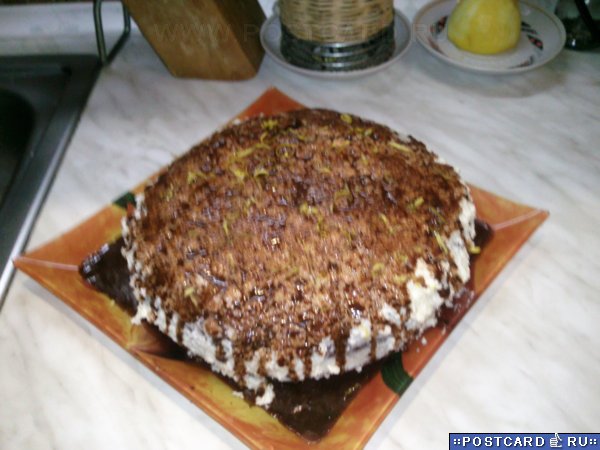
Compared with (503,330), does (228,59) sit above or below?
above

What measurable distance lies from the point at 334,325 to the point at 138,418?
0.29 metres

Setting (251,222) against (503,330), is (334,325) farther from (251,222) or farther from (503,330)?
(503,330)

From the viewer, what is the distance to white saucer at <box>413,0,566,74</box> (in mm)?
1160

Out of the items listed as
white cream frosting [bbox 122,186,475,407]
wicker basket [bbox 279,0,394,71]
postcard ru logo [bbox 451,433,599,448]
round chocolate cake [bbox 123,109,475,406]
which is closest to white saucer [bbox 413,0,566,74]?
wicker basket [bbox 279,0,394,71]

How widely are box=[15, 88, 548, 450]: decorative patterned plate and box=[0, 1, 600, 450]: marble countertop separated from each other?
5 cm

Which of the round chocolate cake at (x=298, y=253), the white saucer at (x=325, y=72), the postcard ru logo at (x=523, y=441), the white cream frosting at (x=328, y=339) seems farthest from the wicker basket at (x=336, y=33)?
the postcard ru logo at (x=523, y=441)

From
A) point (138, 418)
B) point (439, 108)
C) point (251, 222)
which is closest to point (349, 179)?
point (251, 222)

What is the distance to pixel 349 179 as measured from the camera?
0.72 m

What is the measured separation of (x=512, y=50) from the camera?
1202mm

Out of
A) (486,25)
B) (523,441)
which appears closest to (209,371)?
(523,441)

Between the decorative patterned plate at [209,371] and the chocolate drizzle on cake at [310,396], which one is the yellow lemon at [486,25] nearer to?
the decorative patterned plate at [209,371]

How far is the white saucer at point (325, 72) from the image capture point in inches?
45.0

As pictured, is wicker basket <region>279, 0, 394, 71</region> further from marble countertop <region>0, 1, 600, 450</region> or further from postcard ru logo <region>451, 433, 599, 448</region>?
postcard ru logo <region>451, 433, 599, 448</region>

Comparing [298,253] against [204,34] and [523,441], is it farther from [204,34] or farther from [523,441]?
[204,34]
